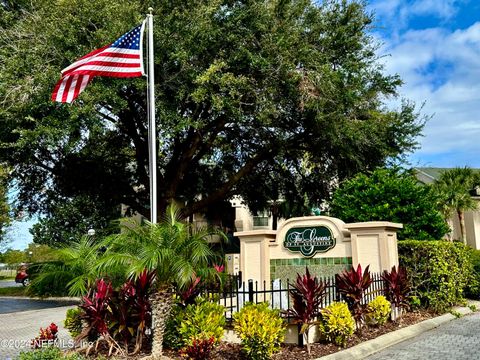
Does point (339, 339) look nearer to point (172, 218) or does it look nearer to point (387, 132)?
point (172, 218)

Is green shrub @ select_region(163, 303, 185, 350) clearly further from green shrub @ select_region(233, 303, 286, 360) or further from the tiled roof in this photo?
the tiled roof

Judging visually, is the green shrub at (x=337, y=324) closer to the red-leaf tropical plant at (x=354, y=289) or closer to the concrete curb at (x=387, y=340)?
the concrete curb at (x=387, y=340)

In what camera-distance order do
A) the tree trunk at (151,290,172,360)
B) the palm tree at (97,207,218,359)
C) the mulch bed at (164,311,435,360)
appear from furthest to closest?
1. the mulch bed at (164,311,435,360)
2. the tree trunk at (151,290,172,360)
3. the palm tree at (97,207,218,359)

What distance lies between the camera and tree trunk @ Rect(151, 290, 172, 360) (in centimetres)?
771

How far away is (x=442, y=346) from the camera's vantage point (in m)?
8.73

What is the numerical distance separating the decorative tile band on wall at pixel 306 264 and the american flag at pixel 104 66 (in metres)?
5.77

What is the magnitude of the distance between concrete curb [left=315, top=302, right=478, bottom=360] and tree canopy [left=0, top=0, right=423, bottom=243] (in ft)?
27.6

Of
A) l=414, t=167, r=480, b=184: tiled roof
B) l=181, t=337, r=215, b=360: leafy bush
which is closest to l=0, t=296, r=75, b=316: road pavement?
l=181, t=337, r=215, b=360: leafy bush

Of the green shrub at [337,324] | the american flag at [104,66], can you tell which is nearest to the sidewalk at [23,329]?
the green shrub at [337,324]

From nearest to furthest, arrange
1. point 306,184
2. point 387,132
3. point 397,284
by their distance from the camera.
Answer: point 397,284, point 387,132, point 306,184

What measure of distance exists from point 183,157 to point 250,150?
373 cm

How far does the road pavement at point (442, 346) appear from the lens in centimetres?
796

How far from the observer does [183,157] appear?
66.5ft

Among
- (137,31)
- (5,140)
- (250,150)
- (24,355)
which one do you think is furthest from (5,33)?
(24,355)
